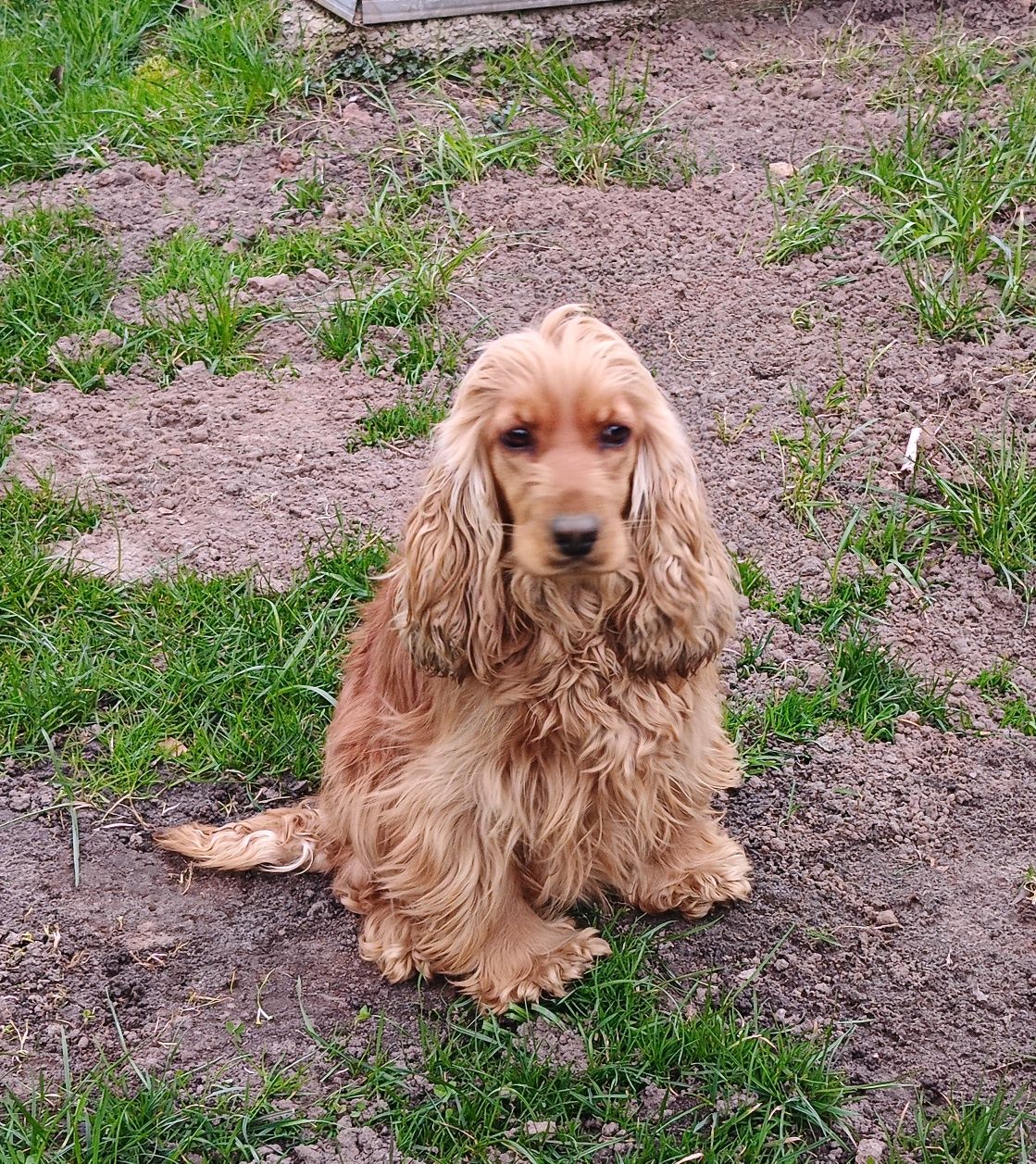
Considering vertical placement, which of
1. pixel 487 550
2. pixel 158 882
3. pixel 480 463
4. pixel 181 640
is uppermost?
pixel 480 463

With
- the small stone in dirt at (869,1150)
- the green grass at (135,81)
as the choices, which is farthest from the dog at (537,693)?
the green grass at (135,81)

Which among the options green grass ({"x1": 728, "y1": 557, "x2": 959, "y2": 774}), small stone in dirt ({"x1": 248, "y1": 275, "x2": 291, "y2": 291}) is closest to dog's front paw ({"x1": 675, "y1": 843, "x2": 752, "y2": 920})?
green grass ({"x1": 728, "y1": 557, "x2": 959, "y2": 774})

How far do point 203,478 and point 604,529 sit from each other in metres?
2.57

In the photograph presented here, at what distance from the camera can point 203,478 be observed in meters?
4.76

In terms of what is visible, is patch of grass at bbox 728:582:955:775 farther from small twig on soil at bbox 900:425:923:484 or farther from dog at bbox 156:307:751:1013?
small twig on soil at bbox 900:425:923:484

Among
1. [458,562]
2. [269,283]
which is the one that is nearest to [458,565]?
[458,562]

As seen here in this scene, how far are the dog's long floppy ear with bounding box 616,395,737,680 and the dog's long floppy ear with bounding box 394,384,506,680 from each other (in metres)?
0.30

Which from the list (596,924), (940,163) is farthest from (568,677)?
(940,163)

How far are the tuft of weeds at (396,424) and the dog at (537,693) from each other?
140 cm

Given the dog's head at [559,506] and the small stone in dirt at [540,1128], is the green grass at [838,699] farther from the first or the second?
the small stone in dirt at [540,1128]

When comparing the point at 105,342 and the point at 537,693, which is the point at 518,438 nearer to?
the point at 537,693

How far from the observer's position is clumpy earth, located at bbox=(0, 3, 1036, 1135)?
11.0 feet

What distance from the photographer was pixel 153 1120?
3.02 meters

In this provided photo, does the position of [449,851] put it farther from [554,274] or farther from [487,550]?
[554,274]
